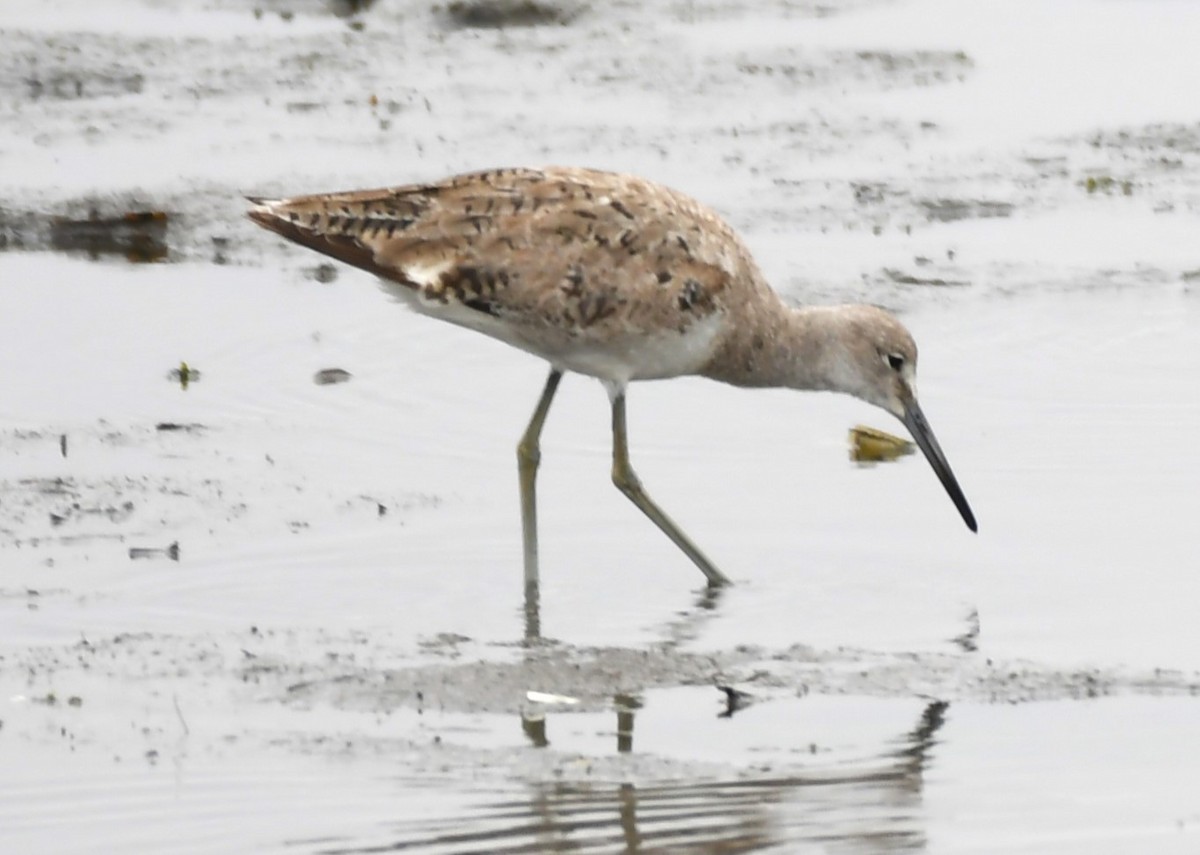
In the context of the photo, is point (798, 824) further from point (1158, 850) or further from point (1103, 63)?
point (1103, 63)

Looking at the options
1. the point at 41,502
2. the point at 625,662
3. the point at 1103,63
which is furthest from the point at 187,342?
the point at 1103,63

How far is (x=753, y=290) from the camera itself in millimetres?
7348

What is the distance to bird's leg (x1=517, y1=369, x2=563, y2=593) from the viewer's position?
23.6 feet

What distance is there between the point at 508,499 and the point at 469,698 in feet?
6.06

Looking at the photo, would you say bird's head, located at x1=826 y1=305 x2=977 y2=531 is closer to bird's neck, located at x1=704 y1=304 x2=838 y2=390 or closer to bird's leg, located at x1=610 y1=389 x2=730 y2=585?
bird's neck, located at x1=704 y1=304 x2=838 y2=390

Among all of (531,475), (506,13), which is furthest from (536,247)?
(506,13)

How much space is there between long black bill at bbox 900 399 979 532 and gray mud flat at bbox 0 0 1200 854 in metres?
0.12

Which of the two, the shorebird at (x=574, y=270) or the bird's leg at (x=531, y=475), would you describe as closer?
the shorebird at (x=574, y=270)

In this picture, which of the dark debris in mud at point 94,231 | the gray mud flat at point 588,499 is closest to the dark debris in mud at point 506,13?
the gray mud flat at point 588,499

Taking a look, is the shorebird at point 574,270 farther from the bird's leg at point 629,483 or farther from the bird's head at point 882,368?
the bird's head at point 882,368

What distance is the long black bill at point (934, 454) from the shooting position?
743cm

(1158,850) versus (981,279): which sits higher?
(981,279)

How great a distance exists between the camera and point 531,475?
7.49m

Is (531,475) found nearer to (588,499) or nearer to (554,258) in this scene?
(588,499)
